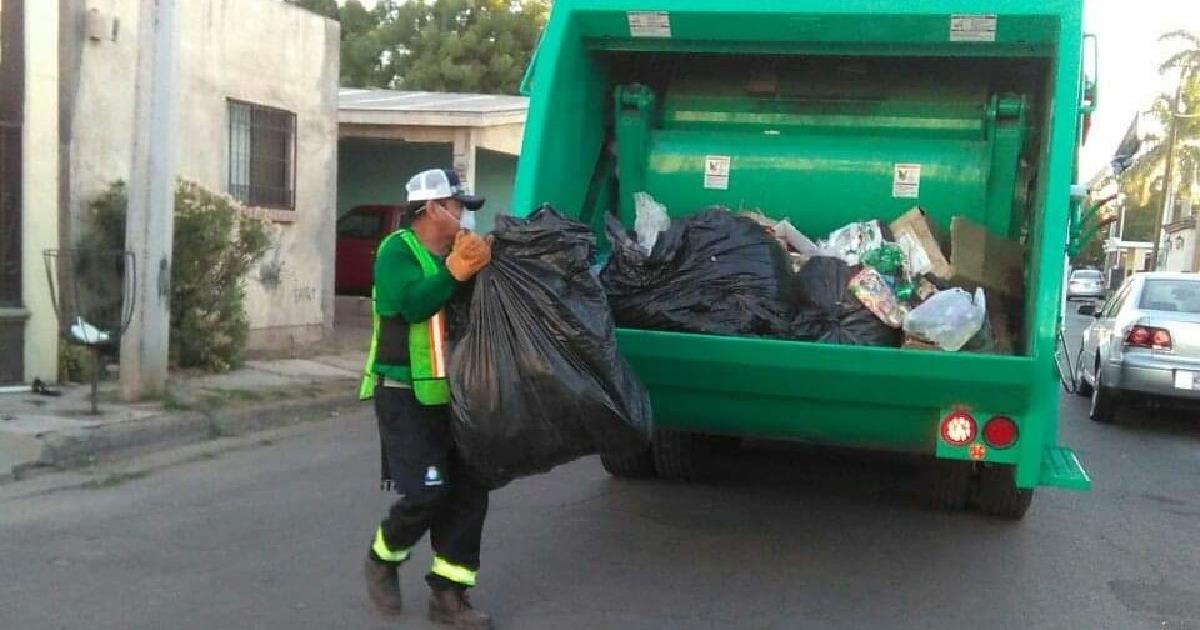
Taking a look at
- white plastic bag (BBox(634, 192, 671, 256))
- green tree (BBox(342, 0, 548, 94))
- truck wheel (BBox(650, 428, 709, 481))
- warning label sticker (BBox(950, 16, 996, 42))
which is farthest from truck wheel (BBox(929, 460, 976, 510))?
green tree (BBox(342, 0, 548, 94))

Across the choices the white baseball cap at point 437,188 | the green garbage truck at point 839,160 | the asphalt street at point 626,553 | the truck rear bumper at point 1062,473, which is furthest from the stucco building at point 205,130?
the truck rear bumper at point 1062,473

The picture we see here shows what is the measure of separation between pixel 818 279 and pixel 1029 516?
2333 mm

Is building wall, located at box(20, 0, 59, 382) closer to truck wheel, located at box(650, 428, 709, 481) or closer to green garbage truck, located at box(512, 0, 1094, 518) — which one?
green garbage truck, located at box(512, 0, 1094, 518)

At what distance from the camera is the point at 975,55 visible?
5.09 m

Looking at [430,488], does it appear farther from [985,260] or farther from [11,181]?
[11,181]

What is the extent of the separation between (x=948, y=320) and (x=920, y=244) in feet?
3.02

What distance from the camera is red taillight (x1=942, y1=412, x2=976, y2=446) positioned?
448 cm

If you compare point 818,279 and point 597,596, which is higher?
point 818,279

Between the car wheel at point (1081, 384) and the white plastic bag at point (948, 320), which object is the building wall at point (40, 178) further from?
the car wheel at point (1081, 384)

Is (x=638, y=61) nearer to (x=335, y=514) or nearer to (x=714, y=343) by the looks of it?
(x=714, y=343)

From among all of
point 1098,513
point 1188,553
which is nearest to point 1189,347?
point 1098,513

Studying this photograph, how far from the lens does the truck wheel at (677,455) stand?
632cm

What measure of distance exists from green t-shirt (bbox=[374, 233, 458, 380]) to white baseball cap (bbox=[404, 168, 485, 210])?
166 millimetres

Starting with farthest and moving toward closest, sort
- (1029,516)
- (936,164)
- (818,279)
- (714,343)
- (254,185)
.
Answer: (254,185) → (1029,516) → (936,164) → (818,279) → (714,343)
